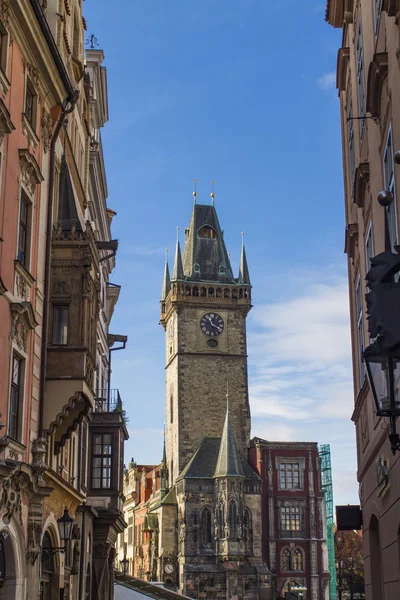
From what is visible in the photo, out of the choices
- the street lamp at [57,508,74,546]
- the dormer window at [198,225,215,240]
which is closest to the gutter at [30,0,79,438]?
the street lamp at [57,508,74,546]

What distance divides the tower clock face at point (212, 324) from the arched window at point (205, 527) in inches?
731

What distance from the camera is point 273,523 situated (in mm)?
84312

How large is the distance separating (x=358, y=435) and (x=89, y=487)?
563 inches

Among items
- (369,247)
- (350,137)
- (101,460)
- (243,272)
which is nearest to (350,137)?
(350,137)

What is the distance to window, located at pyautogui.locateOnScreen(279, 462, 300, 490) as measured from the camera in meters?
86.3

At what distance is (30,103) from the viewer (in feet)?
63.1

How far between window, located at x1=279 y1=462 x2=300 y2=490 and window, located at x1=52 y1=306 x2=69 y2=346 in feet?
221

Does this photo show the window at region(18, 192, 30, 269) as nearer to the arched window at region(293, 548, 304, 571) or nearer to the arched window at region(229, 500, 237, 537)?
the arched window at region(229, 500, 237, 537)

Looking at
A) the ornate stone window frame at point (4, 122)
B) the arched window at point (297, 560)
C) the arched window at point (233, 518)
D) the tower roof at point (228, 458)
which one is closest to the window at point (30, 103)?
the ornate stone window frame at point (4, 122)

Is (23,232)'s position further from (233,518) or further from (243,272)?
(243,272)

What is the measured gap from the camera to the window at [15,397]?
17031mm

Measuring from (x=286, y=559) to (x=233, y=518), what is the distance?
305 inches

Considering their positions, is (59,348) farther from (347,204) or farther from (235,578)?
(235,578)

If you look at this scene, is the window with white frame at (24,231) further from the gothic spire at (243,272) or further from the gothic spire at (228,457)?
the gothic spire at (243,272)
